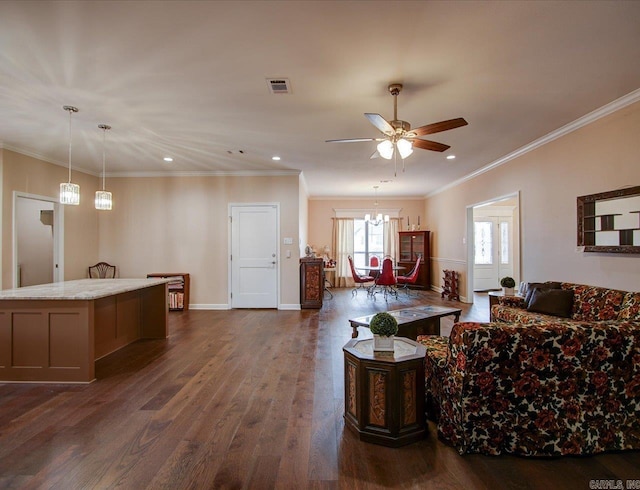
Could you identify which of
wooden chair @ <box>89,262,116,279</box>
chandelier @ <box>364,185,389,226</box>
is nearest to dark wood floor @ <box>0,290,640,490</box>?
wooden chair @ <box>89,262,116,279</box>

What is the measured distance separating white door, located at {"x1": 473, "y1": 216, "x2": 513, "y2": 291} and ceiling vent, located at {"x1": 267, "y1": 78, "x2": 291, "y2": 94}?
7.84m

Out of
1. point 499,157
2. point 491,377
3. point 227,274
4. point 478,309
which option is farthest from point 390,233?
point 491,377

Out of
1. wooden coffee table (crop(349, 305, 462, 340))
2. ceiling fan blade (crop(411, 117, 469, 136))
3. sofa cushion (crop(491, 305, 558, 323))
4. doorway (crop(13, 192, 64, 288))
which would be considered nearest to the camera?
ceiling fan blade (crop(411, 117, 469, 136))

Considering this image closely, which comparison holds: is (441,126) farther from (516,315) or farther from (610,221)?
(516,315)

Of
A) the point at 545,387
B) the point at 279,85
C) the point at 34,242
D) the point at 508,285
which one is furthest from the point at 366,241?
the point at 545,387

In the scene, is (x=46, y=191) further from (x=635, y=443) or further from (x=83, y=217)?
(x=635, y=443)

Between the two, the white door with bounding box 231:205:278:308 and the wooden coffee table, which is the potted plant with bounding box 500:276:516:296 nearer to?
the wooden coffee table

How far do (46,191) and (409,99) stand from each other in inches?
227

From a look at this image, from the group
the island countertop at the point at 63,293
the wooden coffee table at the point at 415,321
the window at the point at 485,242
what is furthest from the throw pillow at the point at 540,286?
the window at the point at 485,242

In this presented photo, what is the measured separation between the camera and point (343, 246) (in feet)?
33.2

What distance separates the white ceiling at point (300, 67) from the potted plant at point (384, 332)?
2.00 meters

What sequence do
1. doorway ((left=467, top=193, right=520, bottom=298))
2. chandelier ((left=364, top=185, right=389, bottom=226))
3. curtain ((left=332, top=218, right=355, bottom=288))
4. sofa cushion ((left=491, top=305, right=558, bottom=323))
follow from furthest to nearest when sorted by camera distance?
curtain ((left=332, top=218, right=355, bottom=288)) < doorway ((left=467, top=193, right=520, bottom=298)) < chandelier ((left=364, top=185, right=389, bottom=226)) < sofa cushion ((left=491, top=305, right=558, bottom=323))

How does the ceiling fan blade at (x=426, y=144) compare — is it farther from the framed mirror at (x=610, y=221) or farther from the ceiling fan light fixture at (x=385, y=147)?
the framed mirror at (x=610, y=221)

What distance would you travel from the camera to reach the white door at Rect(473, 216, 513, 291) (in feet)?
30.6
